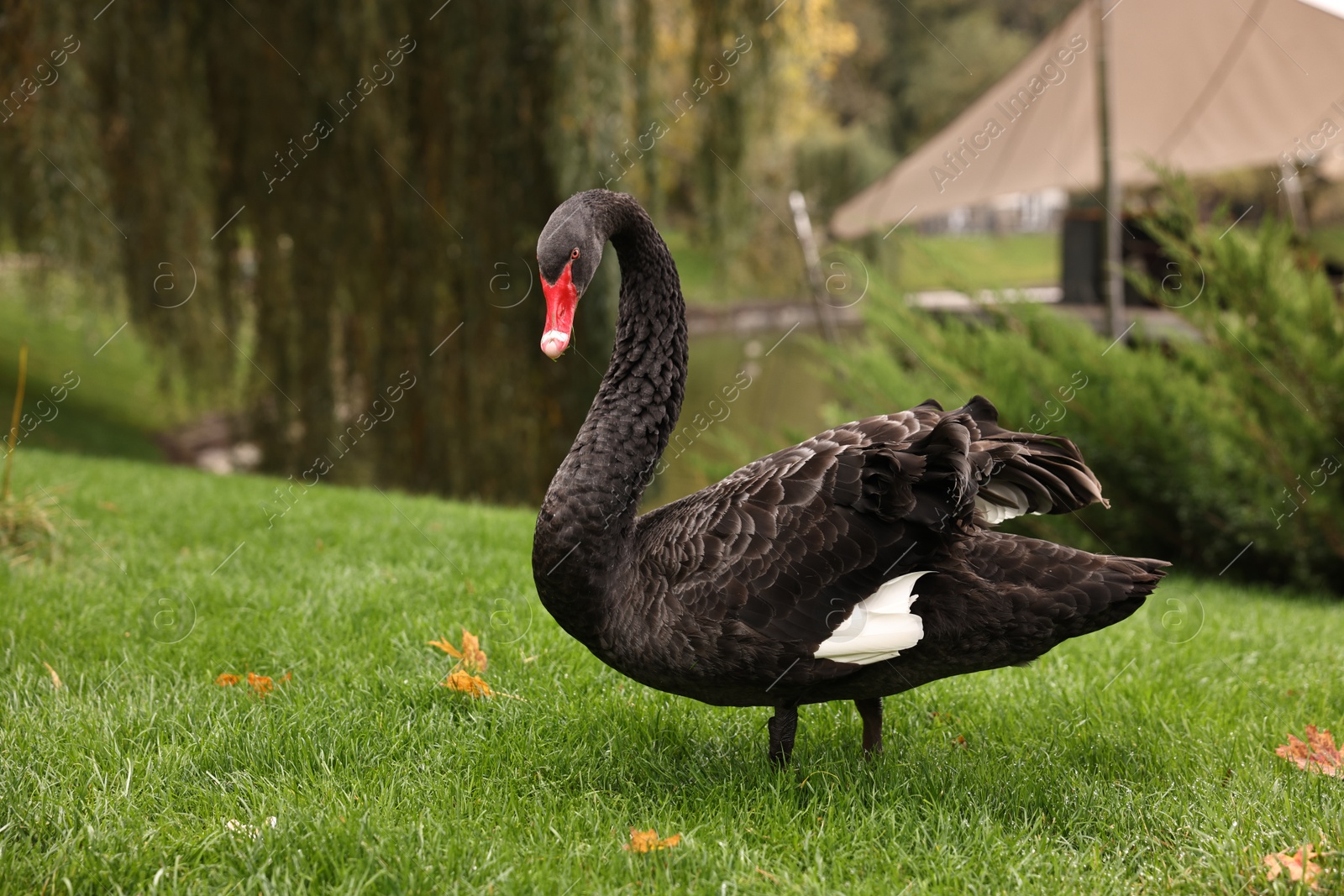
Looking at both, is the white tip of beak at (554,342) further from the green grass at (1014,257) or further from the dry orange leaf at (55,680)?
the green grass at (1014,257)

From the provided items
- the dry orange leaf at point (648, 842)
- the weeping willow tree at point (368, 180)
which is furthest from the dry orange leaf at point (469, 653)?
the weeping willow tree at point (368, 180)

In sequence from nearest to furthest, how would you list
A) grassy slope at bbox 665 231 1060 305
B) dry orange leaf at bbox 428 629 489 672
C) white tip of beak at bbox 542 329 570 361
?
white tip of beak at bbox 542 329 570 361, dry orange leaf at bbox 428 629 489 672, grassy slope at bbox 665 231 1060 305

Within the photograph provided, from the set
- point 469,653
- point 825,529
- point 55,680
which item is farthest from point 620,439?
point 55,680

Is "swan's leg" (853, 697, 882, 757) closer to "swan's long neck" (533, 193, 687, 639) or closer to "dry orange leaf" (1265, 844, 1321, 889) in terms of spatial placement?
"swan's long neck" (533, 193, 687, 639)

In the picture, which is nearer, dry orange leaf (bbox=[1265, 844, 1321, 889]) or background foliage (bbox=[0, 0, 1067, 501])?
dry orange leaf (bbox=[1265, 844, 1321, 889])

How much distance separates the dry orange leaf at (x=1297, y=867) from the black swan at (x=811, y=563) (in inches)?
20.8

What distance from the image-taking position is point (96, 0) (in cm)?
646

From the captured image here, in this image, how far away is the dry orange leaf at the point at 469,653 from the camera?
295 cm

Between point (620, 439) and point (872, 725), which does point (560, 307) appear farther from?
point (872, 725)

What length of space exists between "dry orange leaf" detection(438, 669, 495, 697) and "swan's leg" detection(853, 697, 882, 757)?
40.6 inches

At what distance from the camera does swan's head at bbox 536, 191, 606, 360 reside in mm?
2043

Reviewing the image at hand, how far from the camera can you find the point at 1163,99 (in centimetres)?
966

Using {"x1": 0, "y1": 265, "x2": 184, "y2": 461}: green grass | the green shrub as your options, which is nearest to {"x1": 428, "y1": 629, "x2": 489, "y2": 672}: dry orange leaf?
the green shrub

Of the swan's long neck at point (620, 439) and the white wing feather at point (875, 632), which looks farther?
the swan's long neck at point (620, 439)
